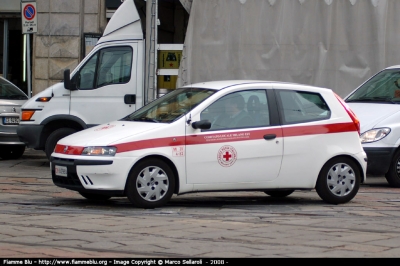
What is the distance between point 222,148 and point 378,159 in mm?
3453

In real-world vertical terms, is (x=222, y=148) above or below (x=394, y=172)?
above

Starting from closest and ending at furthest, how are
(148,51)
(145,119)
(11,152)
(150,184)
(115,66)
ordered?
(150,184), (145,119), (148,51), (115,66), (11,152)

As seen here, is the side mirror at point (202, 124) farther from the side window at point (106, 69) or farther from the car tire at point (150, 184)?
the side window at point (106, 69)

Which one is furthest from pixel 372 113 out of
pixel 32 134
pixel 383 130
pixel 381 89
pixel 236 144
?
pixel 32 134

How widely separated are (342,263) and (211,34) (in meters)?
7.91

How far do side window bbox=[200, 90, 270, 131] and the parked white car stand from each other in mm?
7492

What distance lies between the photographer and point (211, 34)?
Result: 45.7 ft

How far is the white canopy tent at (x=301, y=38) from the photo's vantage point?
538 inches

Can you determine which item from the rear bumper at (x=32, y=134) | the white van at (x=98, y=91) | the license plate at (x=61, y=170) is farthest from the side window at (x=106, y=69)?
the license plate at (x=61, y=170)

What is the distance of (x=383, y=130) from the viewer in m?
12.6

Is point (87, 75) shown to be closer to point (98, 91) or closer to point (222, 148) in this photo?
point (98, 91)

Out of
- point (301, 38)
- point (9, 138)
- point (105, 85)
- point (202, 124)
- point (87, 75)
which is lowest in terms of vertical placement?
point (9, 138)

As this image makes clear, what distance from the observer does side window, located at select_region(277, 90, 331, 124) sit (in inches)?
405

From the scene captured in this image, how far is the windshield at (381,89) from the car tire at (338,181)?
300cm
